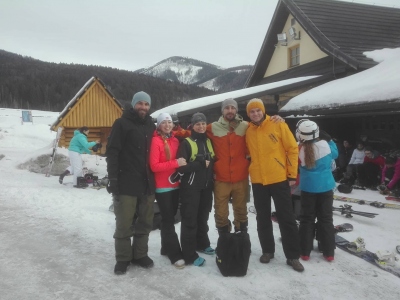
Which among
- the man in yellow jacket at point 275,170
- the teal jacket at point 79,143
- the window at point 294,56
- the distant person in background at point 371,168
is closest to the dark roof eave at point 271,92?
the distant person in background at point 371,168

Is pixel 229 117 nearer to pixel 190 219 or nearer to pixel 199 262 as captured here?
pixel 190 219

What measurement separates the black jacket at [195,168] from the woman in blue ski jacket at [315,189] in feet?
4.29

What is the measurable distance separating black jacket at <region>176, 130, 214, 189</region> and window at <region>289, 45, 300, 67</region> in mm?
11347

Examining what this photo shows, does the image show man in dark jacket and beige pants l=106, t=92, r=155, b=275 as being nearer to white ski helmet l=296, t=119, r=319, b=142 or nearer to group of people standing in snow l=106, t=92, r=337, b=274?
group of people standing in snow l=106, t=92, r=337, b=274

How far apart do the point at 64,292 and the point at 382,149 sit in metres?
10.1

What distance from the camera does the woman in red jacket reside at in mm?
3588

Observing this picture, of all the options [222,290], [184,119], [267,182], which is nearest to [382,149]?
[184,119]

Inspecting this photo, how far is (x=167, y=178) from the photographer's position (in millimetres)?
3699

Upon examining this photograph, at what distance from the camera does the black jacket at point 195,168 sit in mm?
3631

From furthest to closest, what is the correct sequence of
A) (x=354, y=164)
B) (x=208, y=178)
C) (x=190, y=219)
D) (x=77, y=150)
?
1. (x=354, y=164)
2. (x=77, y=150)
3. (x=208, y=178)
4. (x=190, y=219)

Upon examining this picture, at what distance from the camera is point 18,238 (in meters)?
4.63

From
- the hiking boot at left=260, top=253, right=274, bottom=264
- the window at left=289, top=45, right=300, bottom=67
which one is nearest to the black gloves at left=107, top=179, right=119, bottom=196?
the hiking boot at left=260, top=253, right=274, bottom=264

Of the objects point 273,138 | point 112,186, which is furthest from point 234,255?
point 112,186

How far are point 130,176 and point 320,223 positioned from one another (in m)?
2.54
